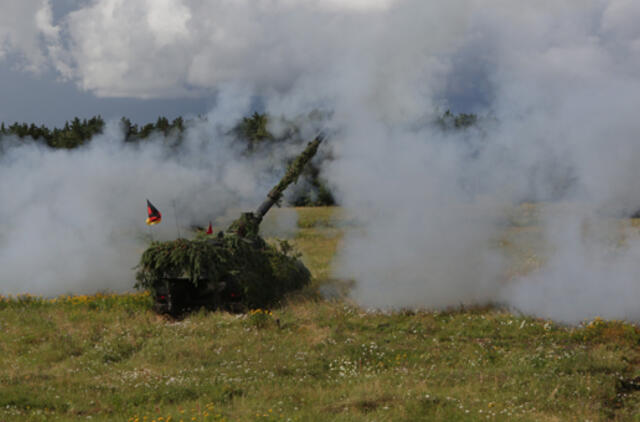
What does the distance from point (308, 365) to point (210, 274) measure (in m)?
5.12

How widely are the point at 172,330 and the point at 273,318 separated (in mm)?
2365

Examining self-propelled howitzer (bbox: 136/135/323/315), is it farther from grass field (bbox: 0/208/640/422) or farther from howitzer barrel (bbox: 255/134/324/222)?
howitzer barrel (bbox: 255/134/324/222)

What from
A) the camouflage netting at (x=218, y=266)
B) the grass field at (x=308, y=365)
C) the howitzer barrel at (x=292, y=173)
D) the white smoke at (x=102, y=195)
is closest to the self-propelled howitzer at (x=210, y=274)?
the camouflage netting at (x=218, y=266)

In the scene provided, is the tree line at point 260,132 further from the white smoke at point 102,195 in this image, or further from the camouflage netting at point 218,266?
the camouflage netting at point 218,266

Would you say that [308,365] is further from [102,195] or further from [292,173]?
[102,195]

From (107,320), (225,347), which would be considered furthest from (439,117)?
(107,320)

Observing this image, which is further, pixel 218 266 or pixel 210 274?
pixel 218 266

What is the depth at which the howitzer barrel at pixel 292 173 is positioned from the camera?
62.1 feet

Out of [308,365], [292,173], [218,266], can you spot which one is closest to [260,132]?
[292,173]

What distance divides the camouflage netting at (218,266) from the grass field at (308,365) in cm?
80

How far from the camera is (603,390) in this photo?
1025 cm

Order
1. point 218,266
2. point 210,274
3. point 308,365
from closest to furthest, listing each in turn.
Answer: point 308,365 → point 210,274 → point 218,266

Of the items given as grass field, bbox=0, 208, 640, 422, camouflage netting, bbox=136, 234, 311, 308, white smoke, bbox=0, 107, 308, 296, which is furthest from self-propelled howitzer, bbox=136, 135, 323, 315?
white smoke, bbox=0, 107, 308, 296

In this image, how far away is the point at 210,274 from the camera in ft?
53.2
